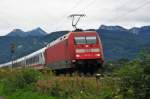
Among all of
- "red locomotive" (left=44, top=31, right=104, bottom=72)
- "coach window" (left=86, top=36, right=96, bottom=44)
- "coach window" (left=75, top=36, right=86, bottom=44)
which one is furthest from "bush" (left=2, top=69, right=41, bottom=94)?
"coach window" (left=86, top=36, right=96, bottom=44)

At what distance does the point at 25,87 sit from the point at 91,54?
33.2 feet

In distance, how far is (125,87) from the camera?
515 inches

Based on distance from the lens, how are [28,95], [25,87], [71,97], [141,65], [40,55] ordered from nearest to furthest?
[141,65] → [71,97] → [28,95] → [25,87] → [40,55]

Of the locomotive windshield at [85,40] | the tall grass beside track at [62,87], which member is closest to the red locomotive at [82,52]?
the locomotive windshield at [85,40]

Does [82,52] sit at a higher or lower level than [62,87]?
higher

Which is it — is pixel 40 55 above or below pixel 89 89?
above

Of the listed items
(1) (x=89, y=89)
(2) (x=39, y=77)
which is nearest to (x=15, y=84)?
(2) (x=39, y=77)

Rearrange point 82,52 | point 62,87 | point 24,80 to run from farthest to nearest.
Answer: point 82,52 → point 24,80 → point 62,87

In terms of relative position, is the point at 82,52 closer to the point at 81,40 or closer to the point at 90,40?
the point at 81,40

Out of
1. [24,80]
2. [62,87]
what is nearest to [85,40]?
[24,80]

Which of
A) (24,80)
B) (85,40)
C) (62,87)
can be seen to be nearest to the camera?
(62,87)

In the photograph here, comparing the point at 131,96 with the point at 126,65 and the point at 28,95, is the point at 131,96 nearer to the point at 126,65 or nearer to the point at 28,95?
the point at 126,65

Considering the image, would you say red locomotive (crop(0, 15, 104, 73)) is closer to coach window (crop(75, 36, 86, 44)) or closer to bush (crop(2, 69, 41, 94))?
coach window (crop(75, 36, 86, 44))

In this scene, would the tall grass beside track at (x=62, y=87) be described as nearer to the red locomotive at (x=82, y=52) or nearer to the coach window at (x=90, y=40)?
the red locomotive at (x=82, y=52)
